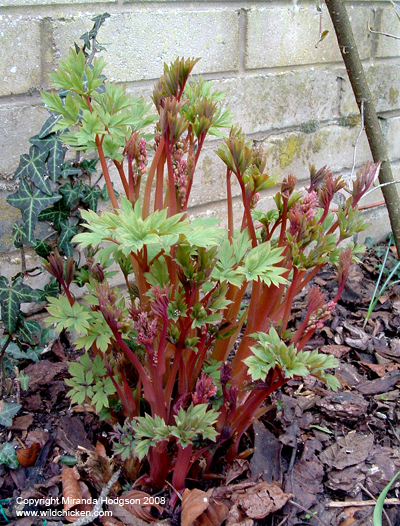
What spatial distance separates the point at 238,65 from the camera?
6.39ft

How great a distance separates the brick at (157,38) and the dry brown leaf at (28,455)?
4.28 feet

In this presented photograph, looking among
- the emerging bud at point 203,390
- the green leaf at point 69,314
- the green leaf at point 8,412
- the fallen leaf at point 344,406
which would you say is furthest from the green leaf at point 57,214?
the fallen leaf at point 344,406

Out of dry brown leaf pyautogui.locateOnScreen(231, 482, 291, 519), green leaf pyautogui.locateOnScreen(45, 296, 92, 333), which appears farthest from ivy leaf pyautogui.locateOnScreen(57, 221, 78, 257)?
dry brown leaf pyautogui.locateOnScreen(231, 482, 291, 519)

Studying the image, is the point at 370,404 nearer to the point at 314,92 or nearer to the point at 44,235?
the point at 44,235

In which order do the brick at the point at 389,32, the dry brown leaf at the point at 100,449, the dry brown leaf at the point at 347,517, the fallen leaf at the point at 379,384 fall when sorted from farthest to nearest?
the brick at the point at 389,32, the fallen leaf at the point at 379,384, the dry brown leaf at the point at 100,449, the dry brown leaf at the point at 347,517

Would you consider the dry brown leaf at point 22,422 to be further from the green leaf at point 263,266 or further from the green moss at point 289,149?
the green moss at point 289,149

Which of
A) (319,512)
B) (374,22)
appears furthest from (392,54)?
(319,512)

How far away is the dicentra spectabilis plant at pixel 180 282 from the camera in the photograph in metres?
0.98

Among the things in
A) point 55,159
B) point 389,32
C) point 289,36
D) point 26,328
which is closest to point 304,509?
point 26,328

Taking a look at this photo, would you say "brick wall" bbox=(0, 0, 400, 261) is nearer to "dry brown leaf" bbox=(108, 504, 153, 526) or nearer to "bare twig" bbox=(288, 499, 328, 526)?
"dry brown leaf" bbox=(108, 504, 153, 526)

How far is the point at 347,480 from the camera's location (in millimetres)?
1318

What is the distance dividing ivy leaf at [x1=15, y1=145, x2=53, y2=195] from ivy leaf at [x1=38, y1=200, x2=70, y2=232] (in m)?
0.15

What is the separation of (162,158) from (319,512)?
1064 millimetres

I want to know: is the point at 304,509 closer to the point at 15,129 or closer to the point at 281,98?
the point at 15,129
